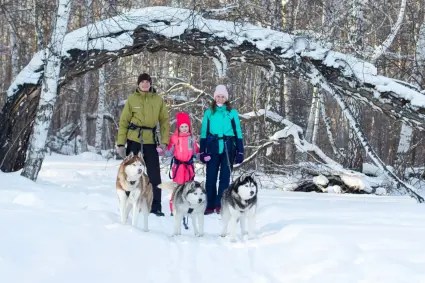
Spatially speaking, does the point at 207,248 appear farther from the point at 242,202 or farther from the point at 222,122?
the point at 222,122

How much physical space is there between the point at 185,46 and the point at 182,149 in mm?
2232

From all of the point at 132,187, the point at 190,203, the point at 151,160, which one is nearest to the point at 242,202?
the point at 190,203

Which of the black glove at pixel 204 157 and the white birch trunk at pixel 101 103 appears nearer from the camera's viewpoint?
the black glove at pixel 204 157

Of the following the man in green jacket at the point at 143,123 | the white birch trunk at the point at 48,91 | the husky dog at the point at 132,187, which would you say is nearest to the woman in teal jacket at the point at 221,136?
the man in green jacket at the point at 143,123

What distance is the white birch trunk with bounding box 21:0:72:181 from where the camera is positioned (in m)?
6.99

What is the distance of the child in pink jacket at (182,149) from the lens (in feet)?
21.6

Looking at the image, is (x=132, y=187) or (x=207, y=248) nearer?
(x=207, y=248)

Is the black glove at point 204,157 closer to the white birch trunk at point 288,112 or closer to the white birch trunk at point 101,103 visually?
the white birch trunk at point 288,112

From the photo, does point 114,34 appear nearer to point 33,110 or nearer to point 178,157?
point 33,110

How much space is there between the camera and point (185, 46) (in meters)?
8.02

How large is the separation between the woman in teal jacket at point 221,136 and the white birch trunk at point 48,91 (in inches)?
98.0

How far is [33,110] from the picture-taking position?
26.1 feet

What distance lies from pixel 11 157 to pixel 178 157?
320 centimetres

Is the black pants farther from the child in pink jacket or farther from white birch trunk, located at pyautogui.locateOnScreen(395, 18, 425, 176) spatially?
white birch trunk, located at pyautogui.locateOnScreen(395, 18, 425, 176)
